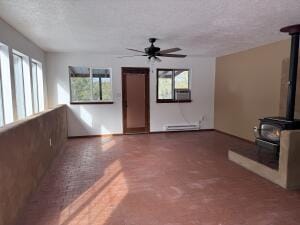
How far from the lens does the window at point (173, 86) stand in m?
6.65

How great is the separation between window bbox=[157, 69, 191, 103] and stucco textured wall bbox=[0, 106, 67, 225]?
151 inches

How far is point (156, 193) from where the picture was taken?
2.81 m

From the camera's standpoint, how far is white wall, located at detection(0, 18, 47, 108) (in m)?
3.07

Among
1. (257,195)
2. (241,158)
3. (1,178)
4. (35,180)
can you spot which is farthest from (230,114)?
(1,178)

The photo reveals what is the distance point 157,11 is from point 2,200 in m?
2.67

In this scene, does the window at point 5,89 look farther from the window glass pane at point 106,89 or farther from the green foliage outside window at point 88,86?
the window glass pane at point 106,89

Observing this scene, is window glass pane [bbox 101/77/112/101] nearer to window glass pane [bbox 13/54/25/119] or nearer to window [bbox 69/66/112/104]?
window [bbox 69/66/112/104]

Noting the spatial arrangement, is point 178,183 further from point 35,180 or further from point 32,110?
point 32,110

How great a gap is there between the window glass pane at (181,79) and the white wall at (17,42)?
3914 millimetres

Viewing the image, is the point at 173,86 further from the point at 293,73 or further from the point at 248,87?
the point at 293,73

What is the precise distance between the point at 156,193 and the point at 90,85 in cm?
421

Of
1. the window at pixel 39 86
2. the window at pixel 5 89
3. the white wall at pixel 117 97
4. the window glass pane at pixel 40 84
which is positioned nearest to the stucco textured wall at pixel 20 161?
the window at pixel 5 89

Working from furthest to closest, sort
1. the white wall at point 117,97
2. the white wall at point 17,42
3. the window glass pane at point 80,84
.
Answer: the window glass pane at point 80,84 < the white wall at point 117,97 < the white wall at point 17,42

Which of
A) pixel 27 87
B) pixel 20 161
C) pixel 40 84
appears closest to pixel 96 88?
pixel 40 84
